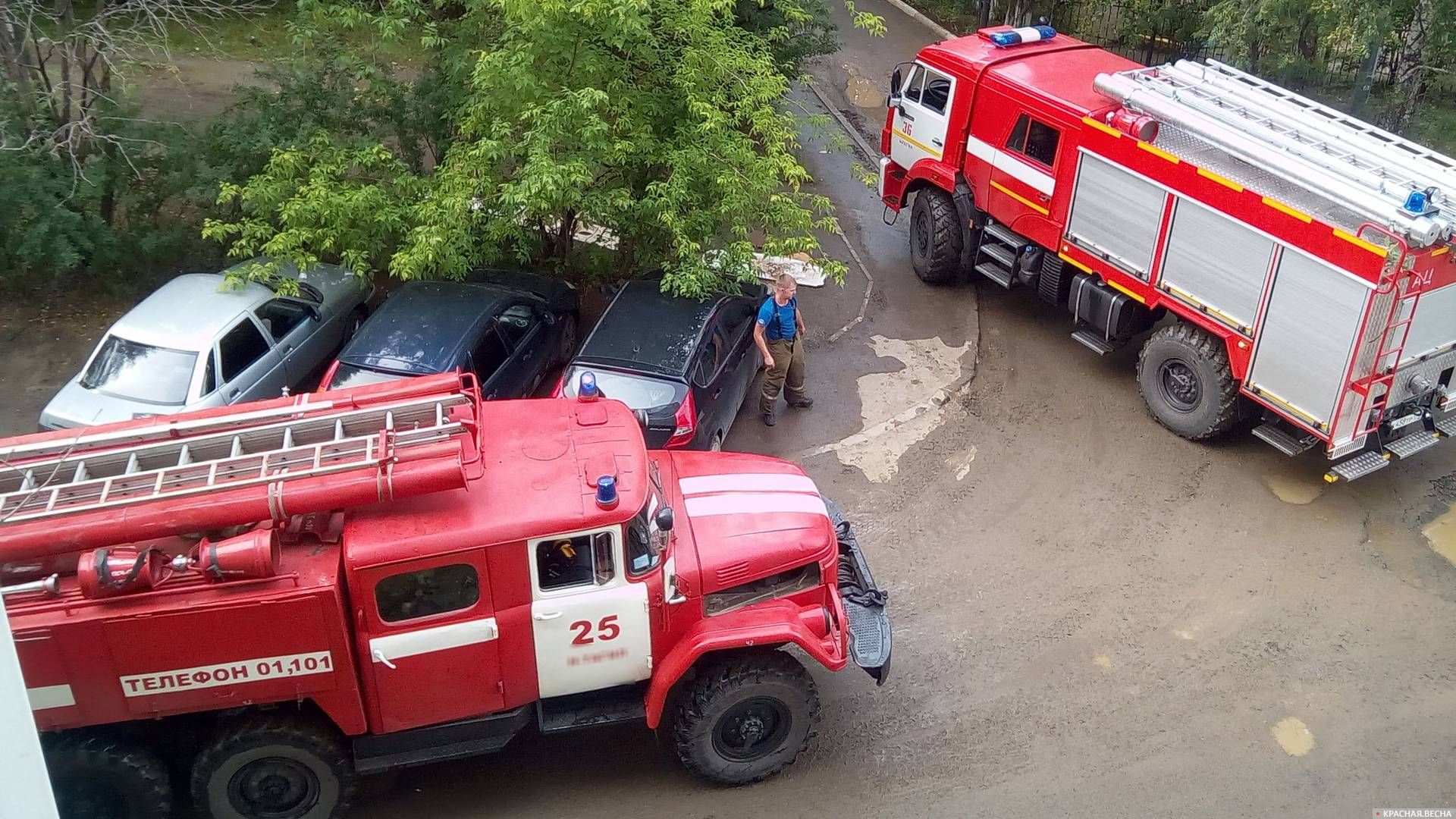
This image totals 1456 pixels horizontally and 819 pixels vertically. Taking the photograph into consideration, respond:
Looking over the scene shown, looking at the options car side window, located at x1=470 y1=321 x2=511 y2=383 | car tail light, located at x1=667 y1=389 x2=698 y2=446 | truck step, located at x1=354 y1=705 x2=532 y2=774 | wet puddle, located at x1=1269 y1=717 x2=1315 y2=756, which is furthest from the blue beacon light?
wet puddle, located at x1=1269 y1=717 x2=1315 y2=756

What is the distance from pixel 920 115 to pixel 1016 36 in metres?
1.39

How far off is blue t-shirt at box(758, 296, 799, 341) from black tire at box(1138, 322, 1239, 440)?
3.59 meters

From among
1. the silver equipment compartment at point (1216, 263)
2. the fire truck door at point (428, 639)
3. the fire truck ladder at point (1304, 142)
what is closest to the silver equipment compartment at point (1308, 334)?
the silver equipment compartment at point (1216, 263)

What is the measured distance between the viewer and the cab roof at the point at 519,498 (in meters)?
5.94

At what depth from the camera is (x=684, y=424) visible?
9281 mm

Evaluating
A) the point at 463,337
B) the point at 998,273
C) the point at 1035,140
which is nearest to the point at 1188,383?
the point at 998,273

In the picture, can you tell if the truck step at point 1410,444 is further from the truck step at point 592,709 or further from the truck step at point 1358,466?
the truck step at point 592,709

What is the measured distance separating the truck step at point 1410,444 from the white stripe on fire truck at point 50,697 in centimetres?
1003

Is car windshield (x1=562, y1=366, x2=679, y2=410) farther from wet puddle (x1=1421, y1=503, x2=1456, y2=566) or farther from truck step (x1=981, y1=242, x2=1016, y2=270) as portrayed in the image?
wet puddle (x1=1421, y1=503, x2=1456, y2=566)

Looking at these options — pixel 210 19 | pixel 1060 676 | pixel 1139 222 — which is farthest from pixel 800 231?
pixel 210 19

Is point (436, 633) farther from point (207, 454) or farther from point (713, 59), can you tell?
point (713, 59)

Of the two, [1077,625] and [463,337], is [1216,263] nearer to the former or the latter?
[1077,625]

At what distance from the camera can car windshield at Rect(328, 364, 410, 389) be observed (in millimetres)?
9320

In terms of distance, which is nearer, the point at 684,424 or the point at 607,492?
the point at 607,492
